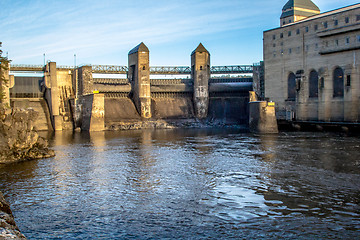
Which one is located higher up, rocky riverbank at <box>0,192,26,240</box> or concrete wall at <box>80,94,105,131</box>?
concrete wall at <box>80,94,105,131</box>

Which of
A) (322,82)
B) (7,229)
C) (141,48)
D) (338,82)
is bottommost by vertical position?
(7,229)

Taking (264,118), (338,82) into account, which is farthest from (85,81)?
(338,82)

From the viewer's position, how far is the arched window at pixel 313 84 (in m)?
53.9

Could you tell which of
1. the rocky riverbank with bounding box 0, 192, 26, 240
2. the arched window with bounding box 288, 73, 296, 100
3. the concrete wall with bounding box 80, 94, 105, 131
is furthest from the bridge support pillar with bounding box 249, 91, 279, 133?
the rocky riverbank with bounding box 0, 192, 26, 240

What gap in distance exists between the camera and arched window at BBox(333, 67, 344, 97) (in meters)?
50.6

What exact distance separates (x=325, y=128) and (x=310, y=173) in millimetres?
30637

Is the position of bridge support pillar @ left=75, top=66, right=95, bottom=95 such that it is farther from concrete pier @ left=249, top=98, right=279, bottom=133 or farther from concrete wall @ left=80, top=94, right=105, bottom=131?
concrete pier @ left=249, top=98, right=279, bottom=133

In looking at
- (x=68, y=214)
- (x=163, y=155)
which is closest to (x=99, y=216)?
(x=68, y=214)

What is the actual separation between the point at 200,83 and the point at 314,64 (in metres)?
20.5

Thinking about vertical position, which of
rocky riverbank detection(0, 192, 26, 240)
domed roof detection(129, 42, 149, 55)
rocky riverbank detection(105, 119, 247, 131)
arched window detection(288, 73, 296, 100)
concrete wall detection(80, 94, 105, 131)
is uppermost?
domed roof detection(129, 42, 149, 55)

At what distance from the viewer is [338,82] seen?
5097 cm

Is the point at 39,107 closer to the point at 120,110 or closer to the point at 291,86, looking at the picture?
the point at 120,110

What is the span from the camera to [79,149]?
112ft

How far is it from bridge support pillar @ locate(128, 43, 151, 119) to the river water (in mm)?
34004
